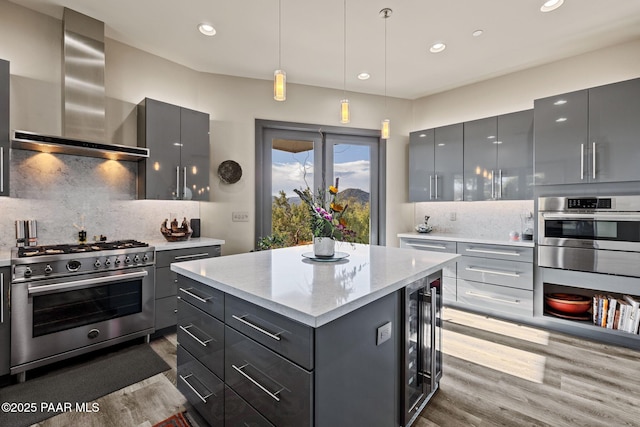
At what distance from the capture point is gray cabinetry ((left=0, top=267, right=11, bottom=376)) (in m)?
2.16

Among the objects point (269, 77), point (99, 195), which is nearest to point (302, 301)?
point (99, 195)

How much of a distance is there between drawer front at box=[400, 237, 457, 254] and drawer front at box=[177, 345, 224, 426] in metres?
3.20

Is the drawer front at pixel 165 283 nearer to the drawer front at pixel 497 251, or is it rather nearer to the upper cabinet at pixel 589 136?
the drawer front at pixel 497 251

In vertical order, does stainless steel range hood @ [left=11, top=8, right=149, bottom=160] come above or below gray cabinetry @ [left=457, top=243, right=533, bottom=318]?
above

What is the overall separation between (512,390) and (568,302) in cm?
161

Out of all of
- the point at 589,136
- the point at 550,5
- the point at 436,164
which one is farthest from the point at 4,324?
the point at 589,136

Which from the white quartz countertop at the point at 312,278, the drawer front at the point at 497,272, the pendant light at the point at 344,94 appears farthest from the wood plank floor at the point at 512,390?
the pendant light at the point at 344,94

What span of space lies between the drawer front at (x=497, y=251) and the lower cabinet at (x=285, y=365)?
99.0 inches

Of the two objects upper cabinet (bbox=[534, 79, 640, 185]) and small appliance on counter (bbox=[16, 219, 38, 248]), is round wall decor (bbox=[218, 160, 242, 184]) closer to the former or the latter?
small appliance on counter (bbox=[16, 219, 38, 248])

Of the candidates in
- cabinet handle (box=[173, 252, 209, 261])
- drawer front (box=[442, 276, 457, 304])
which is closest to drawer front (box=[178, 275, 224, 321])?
cabinet handle (box=[173, 252, 209, 261])

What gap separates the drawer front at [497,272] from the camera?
338 cm

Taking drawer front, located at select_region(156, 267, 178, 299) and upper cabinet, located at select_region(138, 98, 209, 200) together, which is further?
upper cabinet, located at select_region(138, 98, 209, 200)

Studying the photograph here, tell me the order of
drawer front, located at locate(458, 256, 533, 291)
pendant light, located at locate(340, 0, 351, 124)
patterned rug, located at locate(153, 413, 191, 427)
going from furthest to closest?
drawer front, located at locate(458, 256, 533, 291) < pendant light, located at locate(340, 0, 351, 124) < patterned rug, located at locate(153, 413, 191, 427)

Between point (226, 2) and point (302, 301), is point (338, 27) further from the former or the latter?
point (302, 301)
